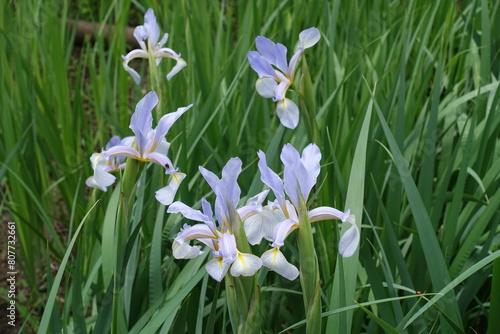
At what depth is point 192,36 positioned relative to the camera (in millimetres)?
1788

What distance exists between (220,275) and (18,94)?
1.73 metres

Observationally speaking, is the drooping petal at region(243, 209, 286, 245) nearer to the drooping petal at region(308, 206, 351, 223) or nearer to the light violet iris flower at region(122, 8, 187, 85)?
the drooping petal at region(308, 206, 351, 223)

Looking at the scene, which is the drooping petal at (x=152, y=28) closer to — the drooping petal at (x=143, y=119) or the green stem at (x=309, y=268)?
the drooping petal at (x=143, y=119)

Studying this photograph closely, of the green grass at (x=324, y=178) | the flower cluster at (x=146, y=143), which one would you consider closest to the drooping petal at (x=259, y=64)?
the green grass at (x=324, y=178)

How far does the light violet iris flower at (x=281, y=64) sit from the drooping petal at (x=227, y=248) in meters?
0.42

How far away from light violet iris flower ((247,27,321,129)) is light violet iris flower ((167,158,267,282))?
389 mm

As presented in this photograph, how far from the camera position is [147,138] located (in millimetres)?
898

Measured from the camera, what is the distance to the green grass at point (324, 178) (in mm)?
1011

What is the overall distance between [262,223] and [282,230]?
0.06 m

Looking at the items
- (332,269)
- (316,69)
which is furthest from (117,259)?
(316,69)

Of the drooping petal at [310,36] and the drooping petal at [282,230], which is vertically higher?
the drooping petal at [310,36]

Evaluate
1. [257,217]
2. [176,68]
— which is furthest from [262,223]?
[176,68]

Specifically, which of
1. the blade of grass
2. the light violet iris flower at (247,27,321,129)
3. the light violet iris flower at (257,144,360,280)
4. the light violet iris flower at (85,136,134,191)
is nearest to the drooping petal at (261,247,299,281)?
the light violet iris flower at (257,144,360,280)

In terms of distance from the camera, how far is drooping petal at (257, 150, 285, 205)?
0.75 m
